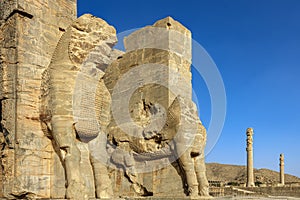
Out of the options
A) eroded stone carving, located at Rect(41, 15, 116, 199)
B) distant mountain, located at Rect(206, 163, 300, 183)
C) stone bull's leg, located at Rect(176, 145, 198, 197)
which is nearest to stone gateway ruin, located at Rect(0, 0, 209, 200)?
eroded stone carving, located at Rect(41, 15, 116, 199)

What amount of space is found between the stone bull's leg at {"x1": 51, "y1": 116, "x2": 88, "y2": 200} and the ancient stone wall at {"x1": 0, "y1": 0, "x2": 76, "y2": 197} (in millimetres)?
311

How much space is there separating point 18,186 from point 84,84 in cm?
118

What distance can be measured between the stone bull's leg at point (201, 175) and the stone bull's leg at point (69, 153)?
3162 mm

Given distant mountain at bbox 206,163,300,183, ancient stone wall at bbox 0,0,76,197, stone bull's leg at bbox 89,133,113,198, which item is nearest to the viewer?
ancient stone wall at bbox 0,0,76,197

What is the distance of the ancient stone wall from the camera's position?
12.2 feet

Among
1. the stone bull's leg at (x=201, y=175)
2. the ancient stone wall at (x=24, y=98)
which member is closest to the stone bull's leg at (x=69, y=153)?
the ancient stone wall at (x=24, y=98)

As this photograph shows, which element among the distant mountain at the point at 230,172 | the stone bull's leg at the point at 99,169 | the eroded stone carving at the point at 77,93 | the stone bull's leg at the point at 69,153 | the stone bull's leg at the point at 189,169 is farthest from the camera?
the distant mountain at the point at 230,172

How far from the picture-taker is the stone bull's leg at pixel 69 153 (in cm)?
338

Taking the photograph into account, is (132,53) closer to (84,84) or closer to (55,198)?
(84,84)

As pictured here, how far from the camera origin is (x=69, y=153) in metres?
3.53

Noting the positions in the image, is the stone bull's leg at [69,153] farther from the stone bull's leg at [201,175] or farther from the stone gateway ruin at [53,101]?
the stone bull's leg at [201,175]

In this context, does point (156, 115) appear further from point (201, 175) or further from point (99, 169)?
point (99, 169)

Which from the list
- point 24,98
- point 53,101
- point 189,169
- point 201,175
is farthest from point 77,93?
point 201,175

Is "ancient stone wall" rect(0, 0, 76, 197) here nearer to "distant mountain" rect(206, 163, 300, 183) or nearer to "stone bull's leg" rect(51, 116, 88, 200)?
Answer: "stone bull's leg" rect(51, 116, 88, 200)
